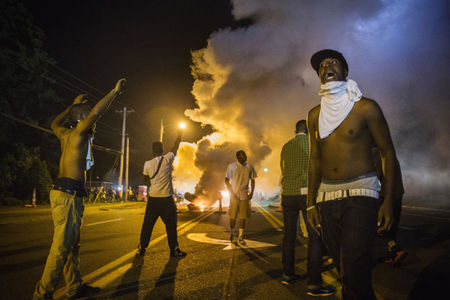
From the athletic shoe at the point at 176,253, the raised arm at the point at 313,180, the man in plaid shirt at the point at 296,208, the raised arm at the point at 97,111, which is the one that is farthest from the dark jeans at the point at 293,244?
the raised arm at the point at 97,111

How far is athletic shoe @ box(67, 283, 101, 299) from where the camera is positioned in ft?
9.82

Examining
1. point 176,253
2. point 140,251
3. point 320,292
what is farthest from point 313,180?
point 140,251

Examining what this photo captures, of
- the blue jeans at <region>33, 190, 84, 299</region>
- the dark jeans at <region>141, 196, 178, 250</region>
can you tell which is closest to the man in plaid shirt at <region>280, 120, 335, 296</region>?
the dark jeans at <region>141, 196, 178, 250</region>

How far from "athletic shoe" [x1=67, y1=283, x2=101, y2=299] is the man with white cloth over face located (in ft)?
7.88

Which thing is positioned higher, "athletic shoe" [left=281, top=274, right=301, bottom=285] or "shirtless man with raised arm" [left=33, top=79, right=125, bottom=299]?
"shirtless man with raised arm" [left=33, top=79, right=125, bottom=299]

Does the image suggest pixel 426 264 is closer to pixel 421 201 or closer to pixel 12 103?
pixel 421 201

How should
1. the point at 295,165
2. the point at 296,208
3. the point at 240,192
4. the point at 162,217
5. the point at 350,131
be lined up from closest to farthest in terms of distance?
the point at 350,131 < the point at 296,208 < the point at 295,165 < the point at 162,217 < the point at 240,192

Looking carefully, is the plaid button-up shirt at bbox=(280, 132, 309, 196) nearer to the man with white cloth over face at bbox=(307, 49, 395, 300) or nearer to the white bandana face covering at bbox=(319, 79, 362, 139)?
the man with white cloth over face at bbox=(307, 49, 395, 300)

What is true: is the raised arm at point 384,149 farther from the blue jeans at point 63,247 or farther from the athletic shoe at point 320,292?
the blue jeans at point 63,247

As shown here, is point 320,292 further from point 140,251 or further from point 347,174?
point 140,251

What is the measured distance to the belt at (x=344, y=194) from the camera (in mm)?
1969

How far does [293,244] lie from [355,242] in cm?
198

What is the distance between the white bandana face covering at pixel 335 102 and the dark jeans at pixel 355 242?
22.5 inches

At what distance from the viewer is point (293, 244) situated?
12.4ft
